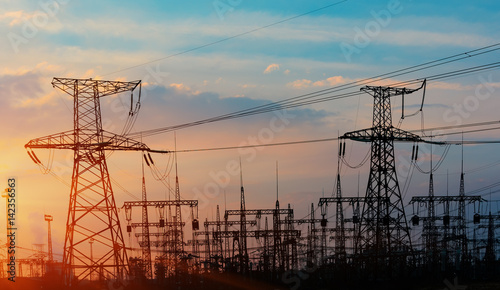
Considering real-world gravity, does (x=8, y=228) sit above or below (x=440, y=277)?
above

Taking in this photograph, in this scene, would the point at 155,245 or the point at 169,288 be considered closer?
the point at 169,288

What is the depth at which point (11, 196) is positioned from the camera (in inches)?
2120

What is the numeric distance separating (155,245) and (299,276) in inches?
2311

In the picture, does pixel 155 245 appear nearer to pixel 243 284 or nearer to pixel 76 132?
pixel 243 284

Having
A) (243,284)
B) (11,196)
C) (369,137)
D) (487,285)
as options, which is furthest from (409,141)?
(243,284)

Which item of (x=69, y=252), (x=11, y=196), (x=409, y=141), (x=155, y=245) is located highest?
(x=409, y=141)

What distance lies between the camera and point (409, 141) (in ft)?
177

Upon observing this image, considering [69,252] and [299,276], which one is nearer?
[69,252]

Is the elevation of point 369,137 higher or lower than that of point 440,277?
higher

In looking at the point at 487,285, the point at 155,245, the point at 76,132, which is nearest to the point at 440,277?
the point at 487,285

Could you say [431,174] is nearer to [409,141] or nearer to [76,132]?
[409,141]

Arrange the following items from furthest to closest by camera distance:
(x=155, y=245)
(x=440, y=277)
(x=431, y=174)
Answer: (x=155, y=245) < (x=431, y=174) < (x=440, y=277)

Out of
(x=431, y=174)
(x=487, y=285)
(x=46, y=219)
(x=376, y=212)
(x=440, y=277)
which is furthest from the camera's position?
(x=46, y=219)

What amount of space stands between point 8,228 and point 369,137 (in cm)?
2825
